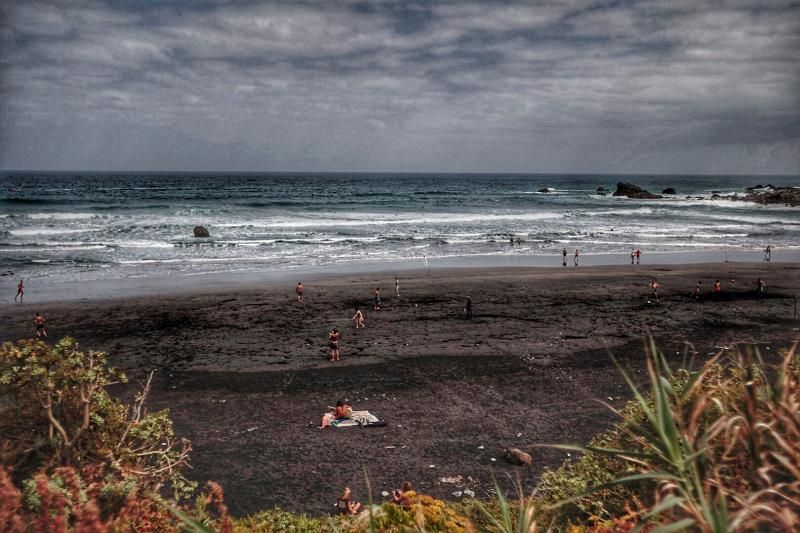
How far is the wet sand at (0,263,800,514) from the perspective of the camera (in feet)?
34.7

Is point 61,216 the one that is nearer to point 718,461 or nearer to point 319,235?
point 319,235

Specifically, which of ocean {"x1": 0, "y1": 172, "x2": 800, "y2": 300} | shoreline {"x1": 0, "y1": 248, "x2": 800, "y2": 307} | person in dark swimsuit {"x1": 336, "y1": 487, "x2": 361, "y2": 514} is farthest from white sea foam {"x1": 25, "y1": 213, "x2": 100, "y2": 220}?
person in dark swimsuit {"x1": 336, "y1": 487, "x2": 361, "y2": 514}

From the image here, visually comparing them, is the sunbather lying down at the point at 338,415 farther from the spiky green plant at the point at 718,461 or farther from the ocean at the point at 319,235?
the ocean at the point at 319,235

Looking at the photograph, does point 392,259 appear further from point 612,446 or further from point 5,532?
point 5,532

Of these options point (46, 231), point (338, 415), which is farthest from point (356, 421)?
point (46, 231)

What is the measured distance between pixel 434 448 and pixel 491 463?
4.13ft

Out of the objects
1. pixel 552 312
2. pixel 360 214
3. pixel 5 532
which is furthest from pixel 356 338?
pixel 360 214

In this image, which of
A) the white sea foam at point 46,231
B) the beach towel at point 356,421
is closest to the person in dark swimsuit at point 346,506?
the beach towel at point 356,421

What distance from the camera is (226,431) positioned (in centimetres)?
1190

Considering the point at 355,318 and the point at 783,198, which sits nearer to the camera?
the point at 355,318

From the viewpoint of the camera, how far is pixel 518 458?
10.4 m

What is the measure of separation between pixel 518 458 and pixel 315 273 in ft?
71.1

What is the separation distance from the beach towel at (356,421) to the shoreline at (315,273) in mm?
15417

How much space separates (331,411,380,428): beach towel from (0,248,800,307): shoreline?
15.4m
